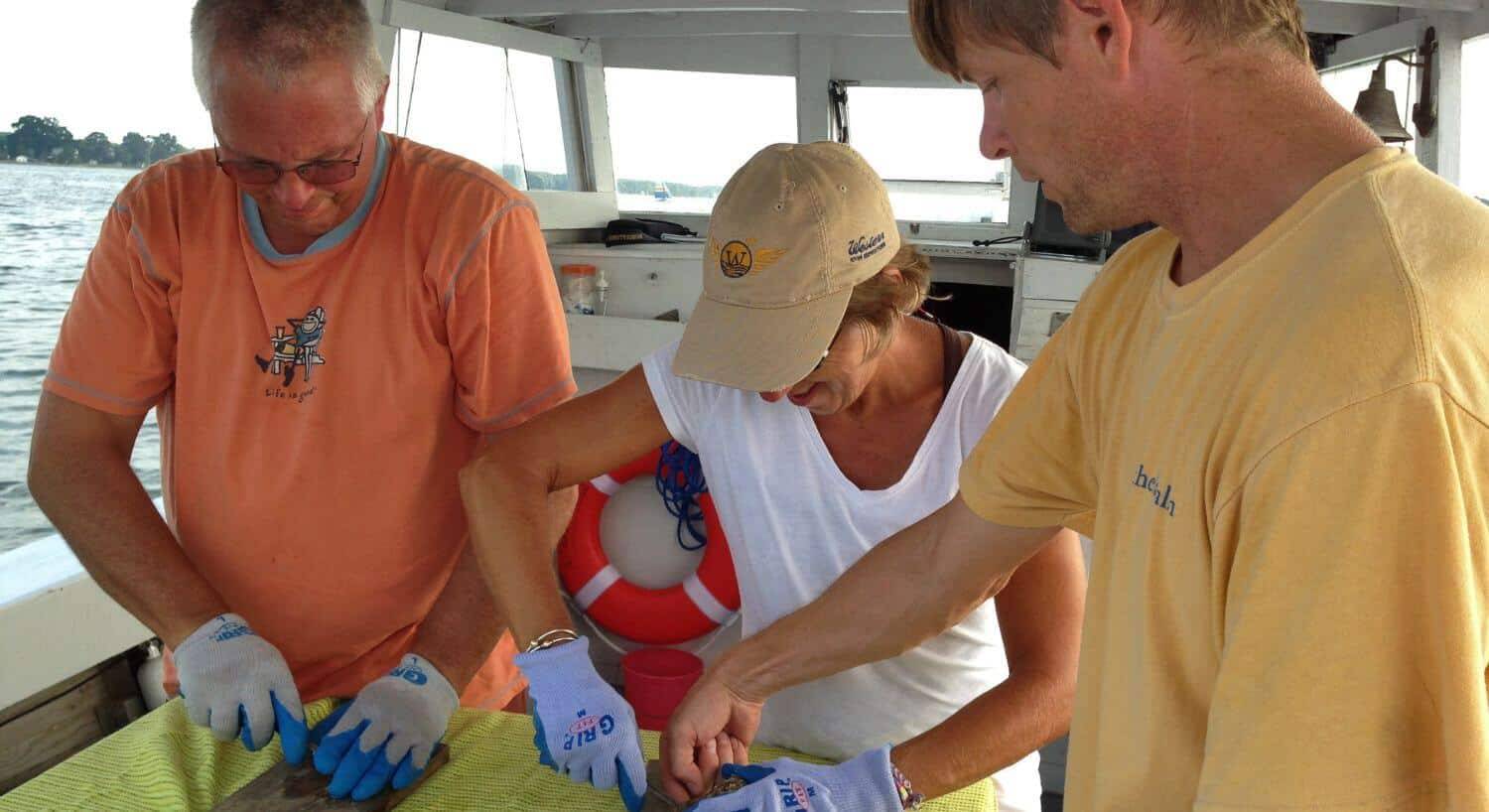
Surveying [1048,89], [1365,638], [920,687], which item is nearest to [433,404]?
[920,687]

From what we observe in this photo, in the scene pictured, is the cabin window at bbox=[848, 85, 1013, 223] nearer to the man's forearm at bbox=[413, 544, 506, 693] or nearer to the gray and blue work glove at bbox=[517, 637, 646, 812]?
the man's forearm at bbox=[413, 544, 506, 693]

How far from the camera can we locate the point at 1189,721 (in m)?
0.80

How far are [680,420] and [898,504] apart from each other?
0.36m

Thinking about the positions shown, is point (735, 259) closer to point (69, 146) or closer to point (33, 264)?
point (69, 146)

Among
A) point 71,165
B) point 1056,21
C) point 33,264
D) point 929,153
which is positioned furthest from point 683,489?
point 929,153

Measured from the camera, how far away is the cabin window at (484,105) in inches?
167

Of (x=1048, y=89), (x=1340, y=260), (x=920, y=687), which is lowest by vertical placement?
(x=920, y=687)

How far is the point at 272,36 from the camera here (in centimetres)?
138

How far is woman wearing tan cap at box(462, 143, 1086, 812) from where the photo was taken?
137cm

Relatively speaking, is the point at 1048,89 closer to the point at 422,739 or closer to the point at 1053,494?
the point at 1053,494

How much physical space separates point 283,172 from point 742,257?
60 centimetres

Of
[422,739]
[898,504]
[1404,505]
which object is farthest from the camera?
[898,504]

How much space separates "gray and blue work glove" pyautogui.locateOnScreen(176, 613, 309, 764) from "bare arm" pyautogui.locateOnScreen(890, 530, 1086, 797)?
29.2 inches

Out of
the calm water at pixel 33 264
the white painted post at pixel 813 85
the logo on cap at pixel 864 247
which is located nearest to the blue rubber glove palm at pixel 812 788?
the logo on cap at pixel 864 247
